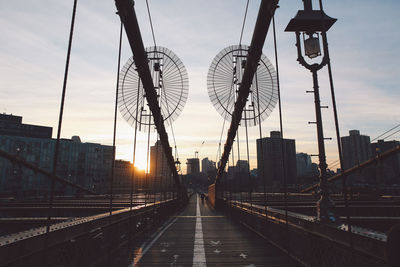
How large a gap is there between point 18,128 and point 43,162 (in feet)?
109

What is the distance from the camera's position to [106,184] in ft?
368

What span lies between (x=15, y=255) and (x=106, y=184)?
120 meters

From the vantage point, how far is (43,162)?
91125 mm

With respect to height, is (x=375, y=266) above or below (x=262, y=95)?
below

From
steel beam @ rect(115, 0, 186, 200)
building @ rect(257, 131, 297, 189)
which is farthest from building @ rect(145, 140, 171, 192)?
building @ rect(257, 131, 297, 189)

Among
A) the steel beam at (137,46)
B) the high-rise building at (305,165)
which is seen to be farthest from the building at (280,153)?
the steel beam at (137,46)

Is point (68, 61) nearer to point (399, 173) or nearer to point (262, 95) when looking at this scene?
point (262, 95)

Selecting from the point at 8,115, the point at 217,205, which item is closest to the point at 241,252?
the point at 217,205

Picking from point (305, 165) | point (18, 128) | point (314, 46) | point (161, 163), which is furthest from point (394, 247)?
point (18, 128)

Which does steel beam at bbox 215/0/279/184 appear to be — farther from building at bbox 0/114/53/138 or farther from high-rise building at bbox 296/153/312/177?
building at bbox 0/114/53/138

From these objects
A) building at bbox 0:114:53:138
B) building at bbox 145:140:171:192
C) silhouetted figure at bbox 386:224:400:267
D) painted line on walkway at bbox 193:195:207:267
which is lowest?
painted line on walkway at bbox 193:195:207:267

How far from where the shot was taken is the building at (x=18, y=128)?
353 feet

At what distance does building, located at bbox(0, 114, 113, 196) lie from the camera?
A: 272 feet

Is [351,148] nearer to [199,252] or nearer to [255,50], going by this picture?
[255,50]
